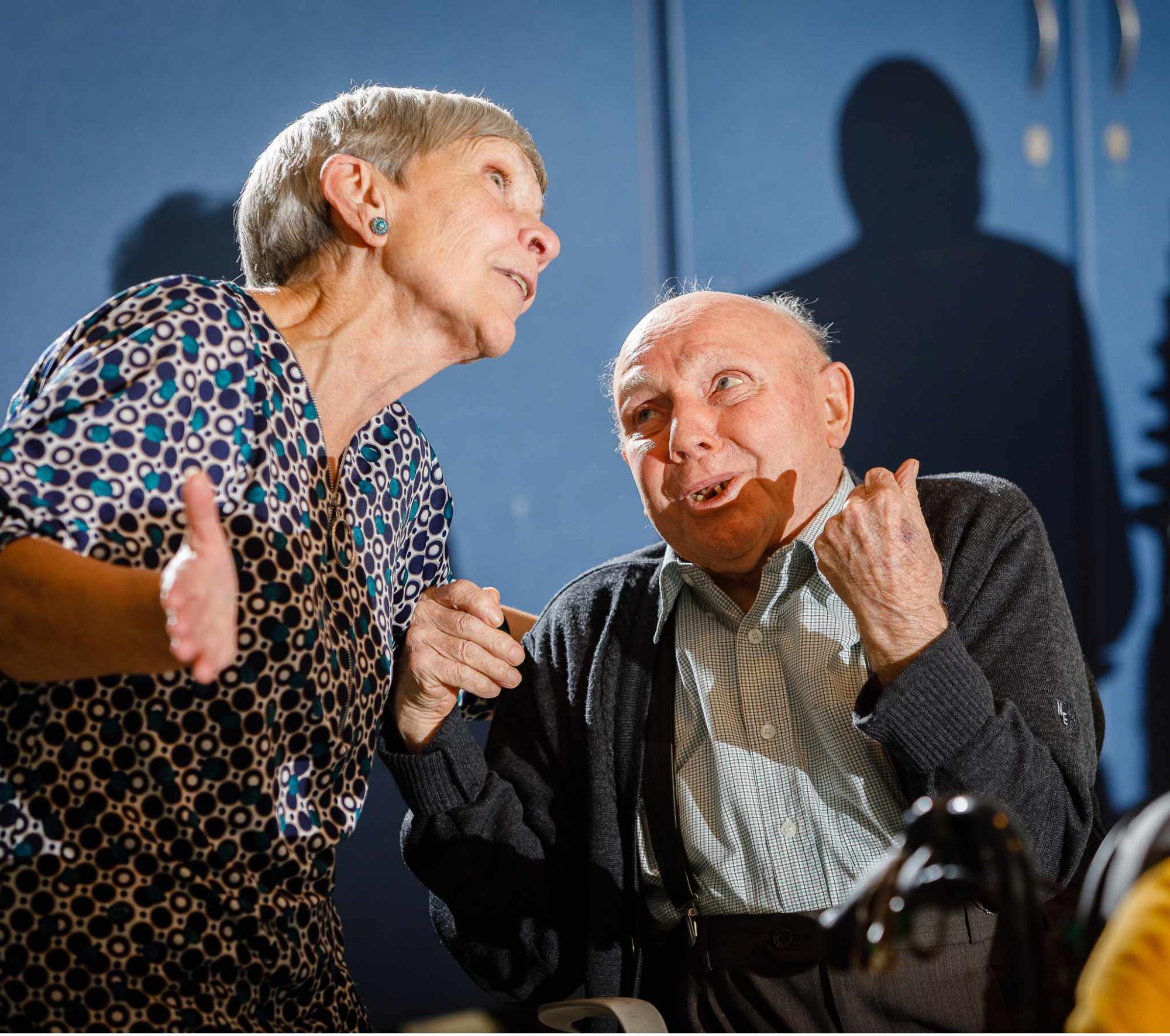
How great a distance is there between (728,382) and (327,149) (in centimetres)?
62

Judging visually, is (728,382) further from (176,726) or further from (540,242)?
(176,726)

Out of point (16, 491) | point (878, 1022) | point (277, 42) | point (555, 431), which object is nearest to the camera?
point (16, 491)

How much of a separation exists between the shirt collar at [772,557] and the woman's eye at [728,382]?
21 cm

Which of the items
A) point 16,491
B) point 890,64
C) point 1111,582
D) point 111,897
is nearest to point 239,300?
point 16,491

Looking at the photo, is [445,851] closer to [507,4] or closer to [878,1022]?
[878,1022]

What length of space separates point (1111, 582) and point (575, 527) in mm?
960

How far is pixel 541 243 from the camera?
148cm

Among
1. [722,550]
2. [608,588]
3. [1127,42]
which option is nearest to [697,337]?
[722,550]

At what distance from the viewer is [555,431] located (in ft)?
6.89

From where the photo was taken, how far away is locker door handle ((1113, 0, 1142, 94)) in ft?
7.07

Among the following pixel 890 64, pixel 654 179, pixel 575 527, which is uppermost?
pixel 890 64

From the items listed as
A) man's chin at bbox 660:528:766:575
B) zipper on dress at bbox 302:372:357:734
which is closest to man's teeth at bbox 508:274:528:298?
zipper on dress at bbox 302:372:357:734

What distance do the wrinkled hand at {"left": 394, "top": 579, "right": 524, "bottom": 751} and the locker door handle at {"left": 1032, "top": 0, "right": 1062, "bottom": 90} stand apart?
55.7 inches

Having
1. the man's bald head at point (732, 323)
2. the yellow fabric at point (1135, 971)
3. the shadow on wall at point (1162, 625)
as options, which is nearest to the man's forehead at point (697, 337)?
the man's bald head at point (732, 323)
